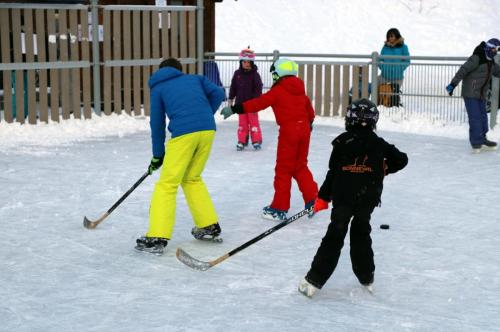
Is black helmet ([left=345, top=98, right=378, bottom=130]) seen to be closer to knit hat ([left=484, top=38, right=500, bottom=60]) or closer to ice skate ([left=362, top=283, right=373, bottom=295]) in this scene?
ice skate ([left=362, top=283, right=373, bottom=295])

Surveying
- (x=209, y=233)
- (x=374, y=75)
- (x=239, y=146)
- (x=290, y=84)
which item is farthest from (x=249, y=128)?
(x=209, y=233)

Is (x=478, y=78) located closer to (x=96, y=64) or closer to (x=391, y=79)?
(x=391, y=79)

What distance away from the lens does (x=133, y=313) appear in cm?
510

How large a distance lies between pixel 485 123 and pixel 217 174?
3680 millimetres

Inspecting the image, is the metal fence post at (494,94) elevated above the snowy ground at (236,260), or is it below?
above

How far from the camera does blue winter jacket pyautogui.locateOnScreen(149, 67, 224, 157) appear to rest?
250 inches

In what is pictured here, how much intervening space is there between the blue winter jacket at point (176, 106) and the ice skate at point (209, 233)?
0.70 meters

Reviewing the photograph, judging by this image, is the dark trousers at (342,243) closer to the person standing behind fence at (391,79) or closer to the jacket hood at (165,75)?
the jacket hood at (165,75)

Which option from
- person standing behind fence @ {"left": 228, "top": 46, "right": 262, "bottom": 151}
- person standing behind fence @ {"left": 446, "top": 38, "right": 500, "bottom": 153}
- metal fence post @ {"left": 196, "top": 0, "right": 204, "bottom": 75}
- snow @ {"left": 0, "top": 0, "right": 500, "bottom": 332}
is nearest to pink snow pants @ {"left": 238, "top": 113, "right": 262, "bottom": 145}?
person standing behind fence @ {"left": 228, "top": 46, "right": 262, "bottom": 151}

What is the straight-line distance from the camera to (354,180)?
5.27m

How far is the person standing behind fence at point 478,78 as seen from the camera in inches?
438

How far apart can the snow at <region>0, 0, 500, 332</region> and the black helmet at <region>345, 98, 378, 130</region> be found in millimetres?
1047

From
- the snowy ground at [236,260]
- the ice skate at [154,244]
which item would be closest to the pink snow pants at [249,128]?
the snowy ground at [236,260]

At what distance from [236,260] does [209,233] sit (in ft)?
1.69
